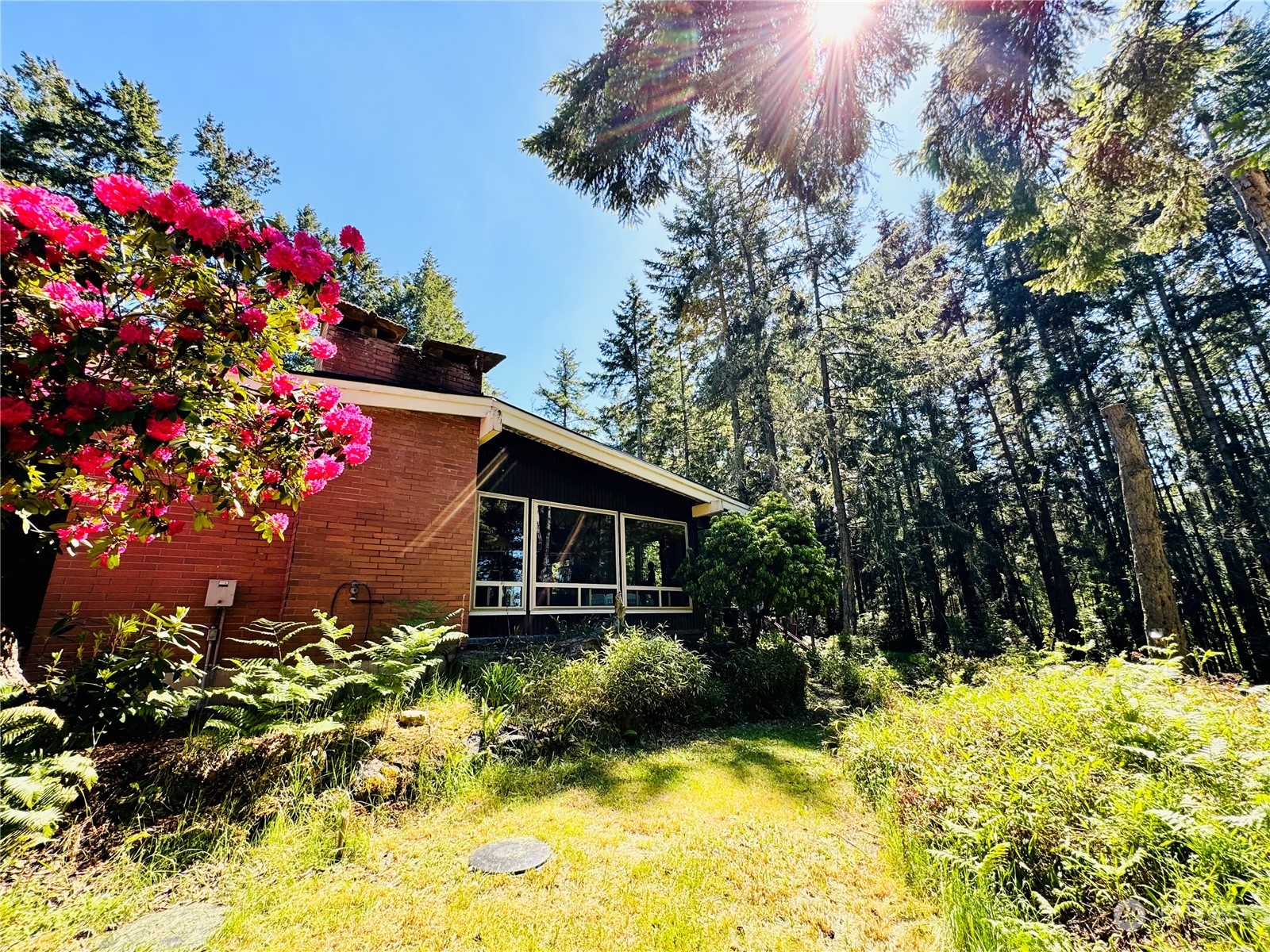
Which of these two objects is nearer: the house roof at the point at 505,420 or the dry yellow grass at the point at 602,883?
the dry yellow grass at the point at 602,883

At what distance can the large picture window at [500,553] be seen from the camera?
772cm

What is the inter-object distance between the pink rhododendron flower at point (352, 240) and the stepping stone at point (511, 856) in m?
3.55

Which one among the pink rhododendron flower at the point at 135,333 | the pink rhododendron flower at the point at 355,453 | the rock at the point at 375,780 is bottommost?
the rock at the point at 375,780

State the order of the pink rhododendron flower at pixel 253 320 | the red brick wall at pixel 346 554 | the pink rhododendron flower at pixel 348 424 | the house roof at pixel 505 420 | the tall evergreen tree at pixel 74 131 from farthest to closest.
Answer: the tall evergreen tree at pixel 74 131 < the house roof at pixel 505 420 < the red brick wall at pixel 346 554 < the pink rhododendron flower at pixel 348 424 < the pink rhododendron flower at pixel 253 320

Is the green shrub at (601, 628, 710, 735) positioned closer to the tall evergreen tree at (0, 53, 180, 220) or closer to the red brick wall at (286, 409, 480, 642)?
the red brick wall at (286, 409, 480, 642)

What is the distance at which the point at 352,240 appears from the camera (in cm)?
286

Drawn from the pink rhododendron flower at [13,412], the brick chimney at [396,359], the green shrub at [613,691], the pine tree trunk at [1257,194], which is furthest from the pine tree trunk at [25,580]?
the pine tree trunk at [1257,194]

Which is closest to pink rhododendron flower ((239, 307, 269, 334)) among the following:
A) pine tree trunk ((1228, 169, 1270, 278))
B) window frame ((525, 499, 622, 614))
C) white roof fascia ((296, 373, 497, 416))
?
white roof fascia ((296, 373, 497, 416))

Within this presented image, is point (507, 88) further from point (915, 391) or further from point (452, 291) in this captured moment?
point (452, 291)

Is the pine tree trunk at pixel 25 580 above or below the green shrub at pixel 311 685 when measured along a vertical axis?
above

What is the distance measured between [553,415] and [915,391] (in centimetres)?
1803

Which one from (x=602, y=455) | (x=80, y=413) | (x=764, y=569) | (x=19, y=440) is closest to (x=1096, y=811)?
(x=80, y=413)

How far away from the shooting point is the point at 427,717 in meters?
4.19
